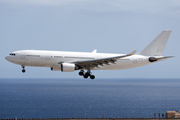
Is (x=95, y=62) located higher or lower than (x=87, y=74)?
higher

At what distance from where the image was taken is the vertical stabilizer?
219ft

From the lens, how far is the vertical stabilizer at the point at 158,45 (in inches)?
2625

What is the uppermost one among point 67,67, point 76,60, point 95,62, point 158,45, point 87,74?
point 158,45

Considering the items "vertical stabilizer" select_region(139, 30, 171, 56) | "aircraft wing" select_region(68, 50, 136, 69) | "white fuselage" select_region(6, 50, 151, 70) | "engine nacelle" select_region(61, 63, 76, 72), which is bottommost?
"engine nacelle" select_region(61, 63, 76, 72)

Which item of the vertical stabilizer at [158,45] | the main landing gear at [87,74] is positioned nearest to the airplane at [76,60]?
the main landing gear at [87,74]

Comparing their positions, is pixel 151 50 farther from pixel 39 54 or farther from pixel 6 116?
pixel 6 116

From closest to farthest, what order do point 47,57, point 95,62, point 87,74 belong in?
point 47,57
point 95,62
point 87,74

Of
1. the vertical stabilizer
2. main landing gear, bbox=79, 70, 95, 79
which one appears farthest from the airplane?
the vertical stabilizer

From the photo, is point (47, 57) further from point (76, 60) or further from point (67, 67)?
point (76, 60)

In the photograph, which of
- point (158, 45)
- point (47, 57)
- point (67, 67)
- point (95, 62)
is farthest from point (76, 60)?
point (158, 45)

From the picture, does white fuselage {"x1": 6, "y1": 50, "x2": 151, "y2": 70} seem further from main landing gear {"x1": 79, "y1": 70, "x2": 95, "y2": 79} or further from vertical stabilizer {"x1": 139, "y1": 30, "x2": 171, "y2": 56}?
vertical stabilizer {"x1": 139, "y1": 30, "x2": 171, "y2": 56}

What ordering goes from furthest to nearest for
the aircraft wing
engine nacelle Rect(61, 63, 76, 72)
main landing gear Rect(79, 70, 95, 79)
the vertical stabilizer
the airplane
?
the vertical stabilizer, main landing gear Rect(79, 70, 95, 79), the aircraft wing, the airplane, engine nacelle Rect(61, 63, 76, 72)

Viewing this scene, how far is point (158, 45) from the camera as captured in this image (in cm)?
6769

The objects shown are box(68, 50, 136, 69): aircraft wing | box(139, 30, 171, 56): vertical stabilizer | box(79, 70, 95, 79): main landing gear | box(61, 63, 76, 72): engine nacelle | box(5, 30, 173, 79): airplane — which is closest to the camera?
box(61, 63, 76, 72): engine nacelle
